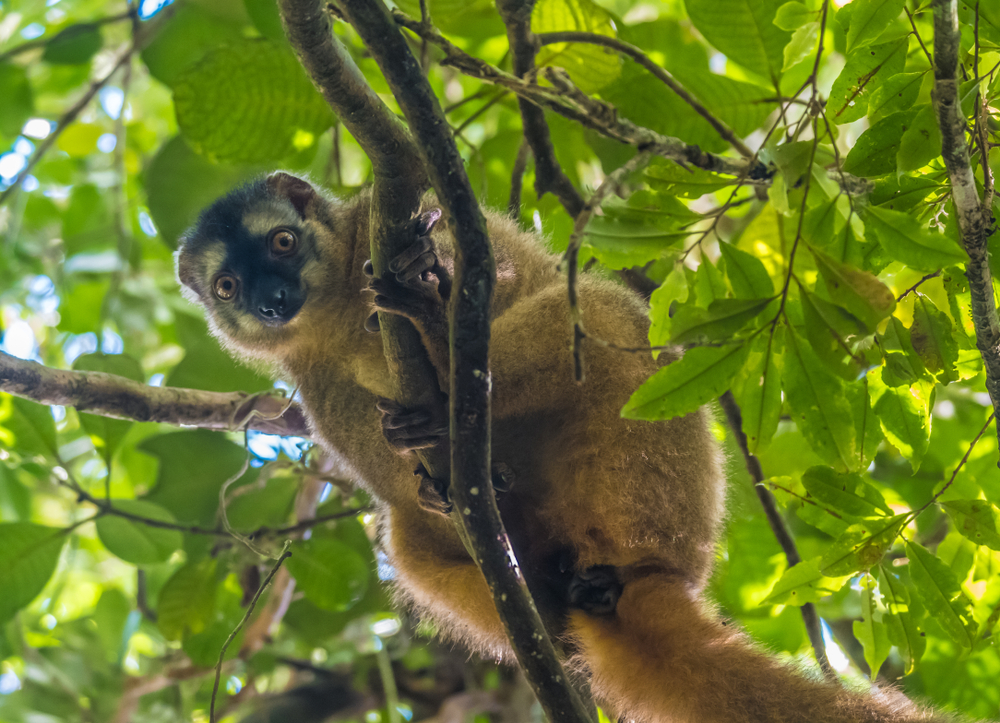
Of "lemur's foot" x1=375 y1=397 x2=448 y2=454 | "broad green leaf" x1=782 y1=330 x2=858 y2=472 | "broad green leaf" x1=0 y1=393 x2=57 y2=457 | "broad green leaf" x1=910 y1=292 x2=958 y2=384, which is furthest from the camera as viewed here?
"broad green leaf" x1=0 y1=393 x2=57 y2=457

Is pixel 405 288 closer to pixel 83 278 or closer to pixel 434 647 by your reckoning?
pixel 434 647

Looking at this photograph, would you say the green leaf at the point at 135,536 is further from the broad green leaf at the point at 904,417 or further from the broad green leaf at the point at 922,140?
the broad green leaf at the point at 922,140

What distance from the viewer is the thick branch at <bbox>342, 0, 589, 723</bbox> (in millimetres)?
1879

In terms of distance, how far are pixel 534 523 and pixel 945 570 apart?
153 cm

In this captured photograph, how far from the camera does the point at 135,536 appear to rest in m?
3.96

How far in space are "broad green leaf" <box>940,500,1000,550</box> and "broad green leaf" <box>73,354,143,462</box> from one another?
11.5ft

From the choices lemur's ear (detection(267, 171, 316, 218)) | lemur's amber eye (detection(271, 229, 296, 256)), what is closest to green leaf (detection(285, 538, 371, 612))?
lemur's amber eye (detection(271, 229, 296, 256))

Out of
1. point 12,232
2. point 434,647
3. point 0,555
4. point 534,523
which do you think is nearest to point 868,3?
point 534,523

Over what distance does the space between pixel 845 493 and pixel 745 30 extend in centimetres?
187

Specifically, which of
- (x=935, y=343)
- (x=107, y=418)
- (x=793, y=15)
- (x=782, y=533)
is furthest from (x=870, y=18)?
(x=107, y=418)

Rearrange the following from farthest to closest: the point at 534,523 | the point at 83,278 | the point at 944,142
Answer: the point at 83,278, the point at 534,523, the point at 944,142

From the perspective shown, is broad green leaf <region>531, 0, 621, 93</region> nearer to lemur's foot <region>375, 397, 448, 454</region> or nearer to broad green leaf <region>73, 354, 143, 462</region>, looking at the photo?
lemur's foot <region>375, 397, 448, 454</region>

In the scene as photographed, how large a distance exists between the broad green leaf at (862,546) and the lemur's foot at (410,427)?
1.28 meters

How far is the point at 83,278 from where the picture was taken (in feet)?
20.7
